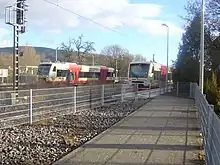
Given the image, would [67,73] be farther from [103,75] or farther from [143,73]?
[103,75]

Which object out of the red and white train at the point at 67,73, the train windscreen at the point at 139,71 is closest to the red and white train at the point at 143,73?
the train windscreen at the point at 139,71

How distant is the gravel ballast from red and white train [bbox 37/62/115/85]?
26.8 m

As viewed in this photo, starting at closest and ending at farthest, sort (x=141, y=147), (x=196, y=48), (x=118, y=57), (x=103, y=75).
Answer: (x=141, y=147) < (x=196, y=48) < (x=103, y=75) < (x=118, y=57)

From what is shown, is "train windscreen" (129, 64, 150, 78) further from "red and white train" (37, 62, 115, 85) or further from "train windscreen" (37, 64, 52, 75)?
"train windscreen" (37, 64, 52, 75)

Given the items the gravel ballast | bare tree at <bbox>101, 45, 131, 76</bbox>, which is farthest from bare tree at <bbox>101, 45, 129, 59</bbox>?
the gravel ballast

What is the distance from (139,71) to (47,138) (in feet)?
110

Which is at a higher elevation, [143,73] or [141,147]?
[143,73]

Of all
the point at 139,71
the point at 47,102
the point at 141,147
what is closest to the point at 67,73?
the point at 139,71

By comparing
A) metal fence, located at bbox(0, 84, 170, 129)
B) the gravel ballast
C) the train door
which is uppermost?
the train door

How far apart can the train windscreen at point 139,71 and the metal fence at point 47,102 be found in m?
20.0

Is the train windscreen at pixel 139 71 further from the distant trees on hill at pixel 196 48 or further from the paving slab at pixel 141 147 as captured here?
the paving slab at pixel 141 147

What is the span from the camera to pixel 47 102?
15.5 meters

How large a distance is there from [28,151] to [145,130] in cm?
452

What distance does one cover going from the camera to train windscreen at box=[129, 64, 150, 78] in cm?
4318
